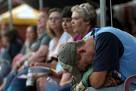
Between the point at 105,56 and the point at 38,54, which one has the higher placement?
the point at 105,56

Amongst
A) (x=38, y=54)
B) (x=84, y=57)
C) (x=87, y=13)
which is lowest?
(x=38, y=54)

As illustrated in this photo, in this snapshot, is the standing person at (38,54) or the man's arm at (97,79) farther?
the standing person at (38,54)

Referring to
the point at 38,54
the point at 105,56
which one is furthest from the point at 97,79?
the point at 38,54

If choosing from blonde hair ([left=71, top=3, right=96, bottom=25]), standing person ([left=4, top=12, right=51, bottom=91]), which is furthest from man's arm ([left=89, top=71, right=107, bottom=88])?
standing person ([left=4, top=12, right=51, bottom=91])

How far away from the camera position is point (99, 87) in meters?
5.29

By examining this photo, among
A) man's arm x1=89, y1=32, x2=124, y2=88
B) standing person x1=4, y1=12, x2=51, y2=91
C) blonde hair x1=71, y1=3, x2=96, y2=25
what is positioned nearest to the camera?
man's arm x1=89, y1=32, x2=124, y2=88

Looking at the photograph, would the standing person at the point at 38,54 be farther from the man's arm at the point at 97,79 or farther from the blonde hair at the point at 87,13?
the man's arm at the point at 97,79

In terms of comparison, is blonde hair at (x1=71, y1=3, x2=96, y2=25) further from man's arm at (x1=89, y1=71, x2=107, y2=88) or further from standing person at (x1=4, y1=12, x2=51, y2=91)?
standing person at (x1=4, y1=12, x2=51, y2=91)

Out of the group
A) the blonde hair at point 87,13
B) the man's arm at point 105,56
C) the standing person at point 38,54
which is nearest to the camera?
the man's arm at point 105,56

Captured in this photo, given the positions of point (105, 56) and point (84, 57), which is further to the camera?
point (84, 57)

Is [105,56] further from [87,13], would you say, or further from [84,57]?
[87,13]

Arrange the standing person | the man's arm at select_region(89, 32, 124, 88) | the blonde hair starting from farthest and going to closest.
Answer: the standing person, the blonde hair, the man's arm at select_region(89, 32, 124, 88)

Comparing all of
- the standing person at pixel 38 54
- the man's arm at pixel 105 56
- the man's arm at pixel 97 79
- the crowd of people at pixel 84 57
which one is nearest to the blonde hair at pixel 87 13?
the crowd of people at pixel 84 57

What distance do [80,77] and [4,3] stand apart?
8.77 m
